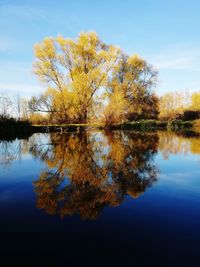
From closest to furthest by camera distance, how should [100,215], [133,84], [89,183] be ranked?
[100,215] → [89,183] → [133,84]

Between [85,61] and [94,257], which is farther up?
[85,61]

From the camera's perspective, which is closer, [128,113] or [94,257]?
[94,257]

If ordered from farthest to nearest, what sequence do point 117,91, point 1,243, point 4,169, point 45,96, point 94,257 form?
point 117,91 < point 45,96 < point 4,169 < point 1,243 < point 94,257

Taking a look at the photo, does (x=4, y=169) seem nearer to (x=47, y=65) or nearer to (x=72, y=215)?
(x=72, y=215)

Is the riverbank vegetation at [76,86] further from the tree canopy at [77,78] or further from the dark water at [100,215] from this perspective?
the dark water at [100,215]

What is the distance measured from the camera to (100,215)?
3348 millimetres

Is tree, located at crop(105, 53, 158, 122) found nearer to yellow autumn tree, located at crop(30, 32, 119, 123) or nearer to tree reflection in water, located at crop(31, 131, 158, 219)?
yellow autumn tree, located at crop(30, 32, 119, 123)

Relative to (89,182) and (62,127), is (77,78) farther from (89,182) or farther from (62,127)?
(89,182)

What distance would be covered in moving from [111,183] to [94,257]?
244 cm

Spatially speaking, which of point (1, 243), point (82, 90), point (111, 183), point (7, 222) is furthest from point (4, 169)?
point (82, 90)

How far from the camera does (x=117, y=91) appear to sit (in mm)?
27891

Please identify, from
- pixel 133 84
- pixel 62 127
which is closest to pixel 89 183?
pixel 62 127

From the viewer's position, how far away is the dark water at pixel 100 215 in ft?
7.94

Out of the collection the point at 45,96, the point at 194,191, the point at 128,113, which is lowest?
the point at 194,191
